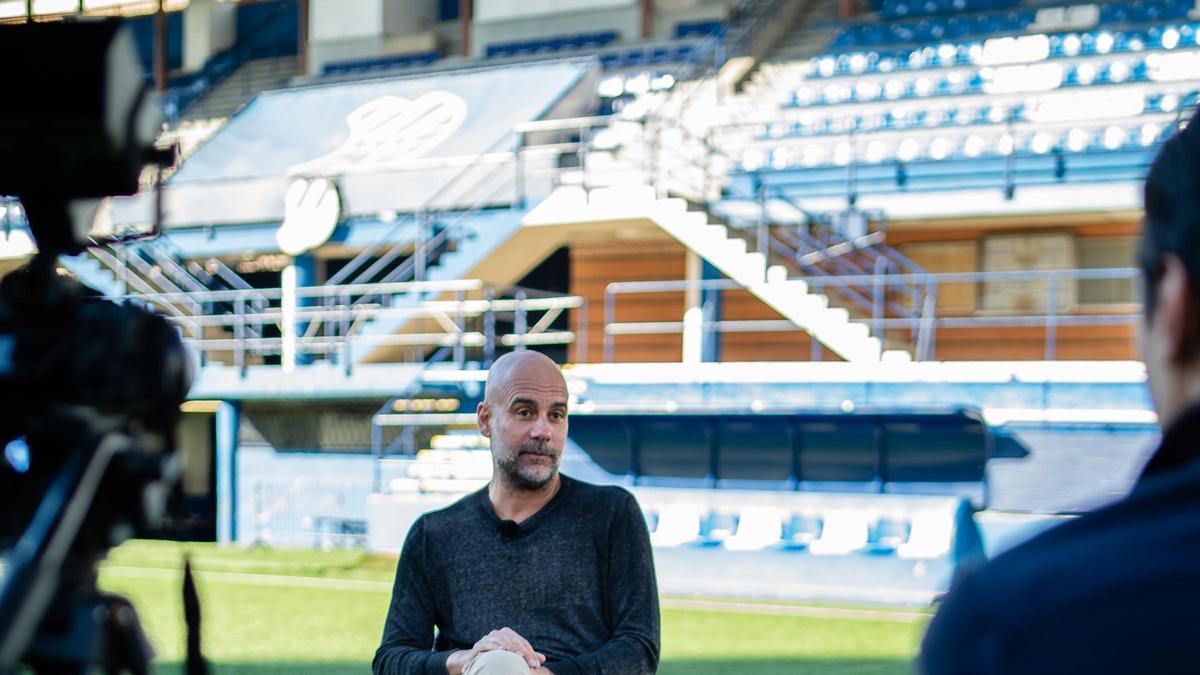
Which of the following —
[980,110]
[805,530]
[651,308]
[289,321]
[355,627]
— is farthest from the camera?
[651,308]

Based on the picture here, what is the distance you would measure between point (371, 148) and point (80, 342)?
61.2 feet

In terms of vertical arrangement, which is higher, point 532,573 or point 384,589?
point 532,573

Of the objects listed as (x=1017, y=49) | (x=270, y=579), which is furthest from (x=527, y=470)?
(x=1017, y=49)

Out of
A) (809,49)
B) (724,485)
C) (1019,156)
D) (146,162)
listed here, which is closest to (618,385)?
(724,485)

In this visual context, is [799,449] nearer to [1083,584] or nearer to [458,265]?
[458,265]

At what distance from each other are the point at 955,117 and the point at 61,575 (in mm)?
16165

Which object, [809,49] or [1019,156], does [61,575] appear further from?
[809,49]

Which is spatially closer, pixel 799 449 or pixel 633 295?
pixel 799 449

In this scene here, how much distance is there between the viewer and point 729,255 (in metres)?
15.3

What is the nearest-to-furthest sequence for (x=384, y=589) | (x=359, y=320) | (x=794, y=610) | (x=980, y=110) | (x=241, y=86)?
1. (x=794, y=610)
2. (x=384, y=589)
3. (x=980, y=110)
4. (x=359, y=320)
5. (x=241, y=86)

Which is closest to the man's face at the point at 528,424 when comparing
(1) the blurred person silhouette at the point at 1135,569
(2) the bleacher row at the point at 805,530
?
(1) the blurred person silhouette at the point at 1135,569

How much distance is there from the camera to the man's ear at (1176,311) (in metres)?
1.06

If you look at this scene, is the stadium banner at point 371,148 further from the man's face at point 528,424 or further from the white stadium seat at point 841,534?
the man's face at point 528,424

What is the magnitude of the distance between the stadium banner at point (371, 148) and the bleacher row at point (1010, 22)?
3941 millimetres
